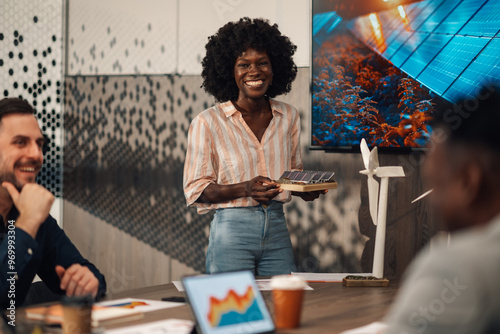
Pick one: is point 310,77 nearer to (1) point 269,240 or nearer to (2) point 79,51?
(1) point 269,240

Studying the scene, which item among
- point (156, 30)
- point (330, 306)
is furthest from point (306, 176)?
point (156, 30)

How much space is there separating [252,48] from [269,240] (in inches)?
37.8

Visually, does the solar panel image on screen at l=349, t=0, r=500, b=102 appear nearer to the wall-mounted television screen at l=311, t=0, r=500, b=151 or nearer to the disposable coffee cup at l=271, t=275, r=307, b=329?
the wall-mounted television screen at l=311, t=0, r=500, b=151

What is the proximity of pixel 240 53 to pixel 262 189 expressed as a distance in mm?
766

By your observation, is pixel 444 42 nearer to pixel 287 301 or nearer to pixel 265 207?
pixel 265 207

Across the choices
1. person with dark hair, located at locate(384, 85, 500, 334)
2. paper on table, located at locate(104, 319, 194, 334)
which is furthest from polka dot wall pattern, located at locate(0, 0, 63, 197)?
person with dark hair, located at locate(384, 85, 500, 334)

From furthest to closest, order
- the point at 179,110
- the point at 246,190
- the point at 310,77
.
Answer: the point at 179,110, the point at 310,77, the point at 246,190

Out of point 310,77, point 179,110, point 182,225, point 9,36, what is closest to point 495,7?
point 310,77

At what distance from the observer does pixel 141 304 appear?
77.9 inches

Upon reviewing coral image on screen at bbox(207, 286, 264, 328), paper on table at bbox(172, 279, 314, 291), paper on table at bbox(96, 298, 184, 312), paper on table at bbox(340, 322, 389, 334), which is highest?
coral image on screen at bbox(207, 286, 264, 328)

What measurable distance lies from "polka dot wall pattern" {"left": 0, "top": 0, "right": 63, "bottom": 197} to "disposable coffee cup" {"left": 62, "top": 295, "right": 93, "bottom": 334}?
11.5ft

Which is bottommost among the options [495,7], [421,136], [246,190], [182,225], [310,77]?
[182,225]

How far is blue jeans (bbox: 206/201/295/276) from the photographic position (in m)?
2.85

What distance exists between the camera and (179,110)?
4.45m
